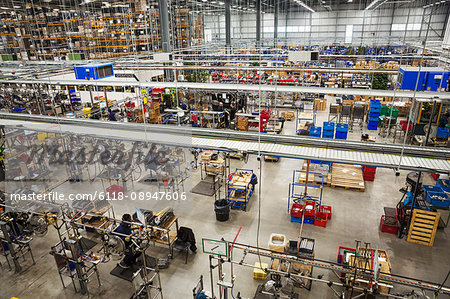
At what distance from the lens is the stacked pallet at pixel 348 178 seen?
10430mm

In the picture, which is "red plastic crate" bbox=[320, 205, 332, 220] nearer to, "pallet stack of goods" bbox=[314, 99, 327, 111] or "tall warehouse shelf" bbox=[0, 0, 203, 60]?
"pallet stack of goods" bbox=[314, 99, 327, 111]

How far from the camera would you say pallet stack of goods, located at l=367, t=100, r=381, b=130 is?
50.1 feet

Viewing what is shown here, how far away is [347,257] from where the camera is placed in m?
6.36

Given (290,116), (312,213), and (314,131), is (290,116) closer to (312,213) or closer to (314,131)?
(314,131)

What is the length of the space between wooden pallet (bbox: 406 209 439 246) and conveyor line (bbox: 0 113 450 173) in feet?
8.48

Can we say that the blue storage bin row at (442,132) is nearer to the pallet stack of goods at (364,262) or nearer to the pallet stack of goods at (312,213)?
the pallet stack of goods at (312,213)

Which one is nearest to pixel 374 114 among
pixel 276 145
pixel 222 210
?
pixel 222 210

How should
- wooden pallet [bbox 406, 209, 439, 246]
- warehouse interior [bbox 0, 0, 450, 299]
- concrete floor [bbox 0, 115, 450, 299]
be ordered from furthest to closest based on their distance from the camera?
wooden pallet [bbox 406, 209, 439, 246], concrete floor [bbox 0, 115, 450, 299], warehouse interior [bbox 0, 0, 450, 299]

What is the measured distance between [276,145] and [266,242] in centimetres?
317

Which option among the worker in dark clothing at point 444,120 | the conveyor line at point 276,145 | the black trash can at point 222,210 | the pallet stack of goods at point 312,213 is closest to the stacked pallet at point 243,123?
the black trash can at point 222,210

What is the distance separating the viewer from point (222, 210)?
340 inches

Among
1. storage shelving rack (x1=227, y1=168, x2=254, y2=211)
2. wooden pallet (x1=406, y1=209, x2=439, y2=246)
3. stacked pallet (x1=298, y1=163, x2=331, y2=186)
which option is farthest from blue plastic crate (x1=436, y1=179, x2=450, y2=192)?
storage shelving rack (x1=227, y1=168, x2=254, y2=211)

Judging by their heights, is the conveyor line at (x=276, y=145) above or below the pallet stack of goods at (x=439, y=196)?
above

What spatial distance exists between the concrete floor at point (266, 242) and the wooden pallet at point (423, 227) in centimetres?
20
